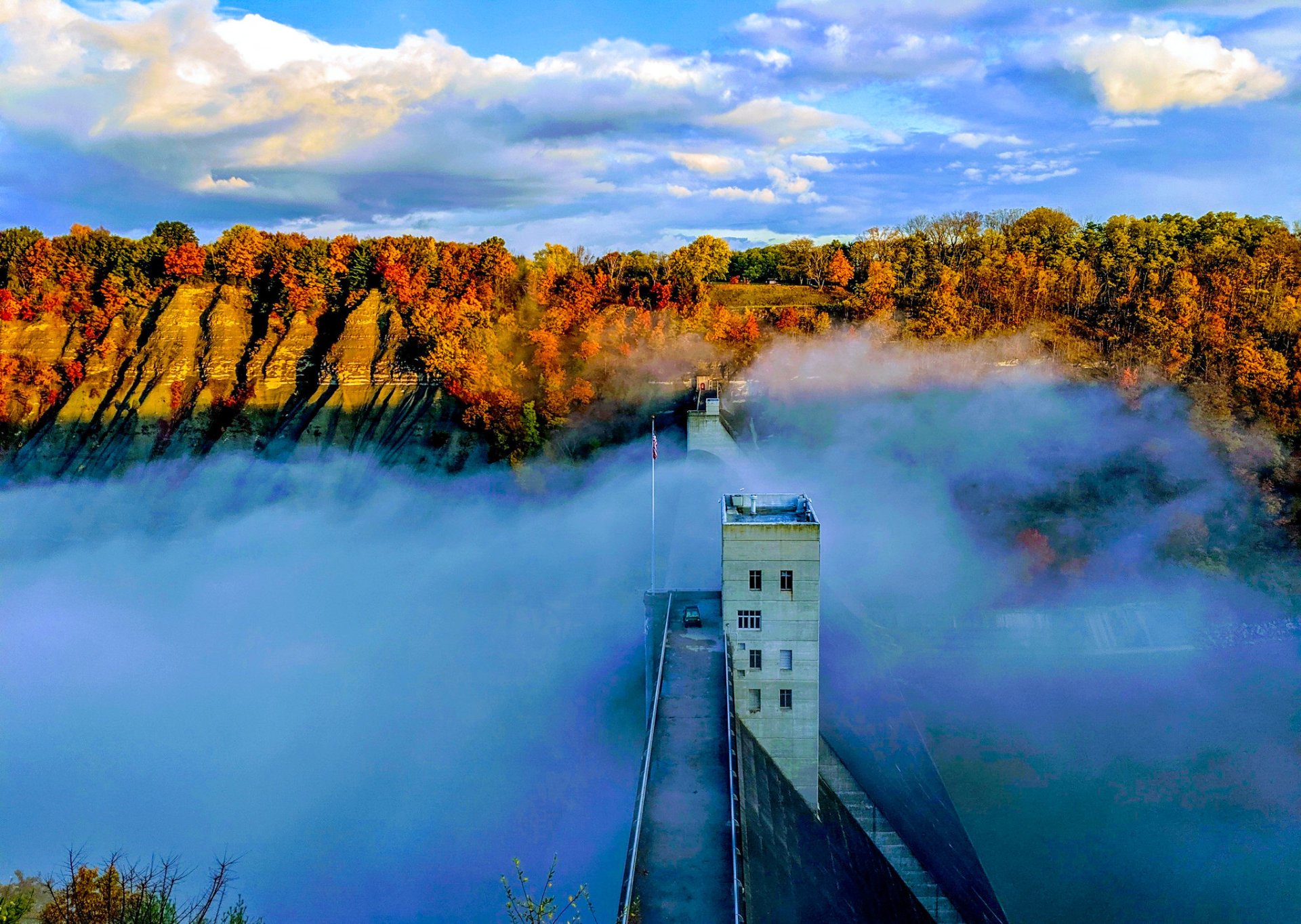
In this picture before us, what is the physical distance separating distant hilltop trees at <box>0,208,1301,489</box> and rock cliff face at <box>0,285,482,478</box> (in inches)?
31.8

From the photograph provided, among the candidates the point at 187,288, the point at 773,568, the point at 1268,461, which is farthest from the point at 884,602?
the point at 187,288

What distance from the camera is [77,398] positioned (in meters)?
79.1

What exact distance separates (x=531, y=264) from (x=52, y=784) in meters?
56.0

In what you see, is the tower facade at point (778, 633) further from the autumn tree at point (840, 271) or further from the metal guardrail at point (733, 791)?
the autumn tree at point (840, 271)

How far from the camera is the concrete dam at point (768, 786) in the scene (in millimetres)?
22812

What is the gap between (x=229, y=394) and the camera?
254 feet

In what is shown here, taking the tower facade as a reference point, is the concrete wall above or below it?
above

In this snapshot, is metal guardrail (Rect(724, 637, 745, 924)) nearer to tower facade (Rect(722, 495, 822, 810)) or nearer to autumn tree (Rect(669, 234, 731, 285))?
tower facade (Rect(722, 495, 822, 810))

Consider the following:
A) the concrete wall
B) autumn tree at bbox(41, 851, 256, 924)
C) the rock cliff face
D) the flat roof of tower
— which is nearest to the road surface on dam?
the flat roof of tower

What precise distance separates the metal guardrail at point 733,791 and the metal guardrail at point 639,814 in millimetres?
2313

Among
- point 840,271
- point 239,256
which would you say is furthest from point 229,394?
point 840,271

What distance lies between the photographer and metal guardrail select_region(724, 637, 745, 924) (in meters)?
20.4

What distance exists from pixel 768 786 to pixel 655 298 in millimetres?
54500

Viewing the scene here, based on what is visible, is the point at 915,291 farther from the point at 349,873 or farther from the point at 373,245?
the point at 349,873
